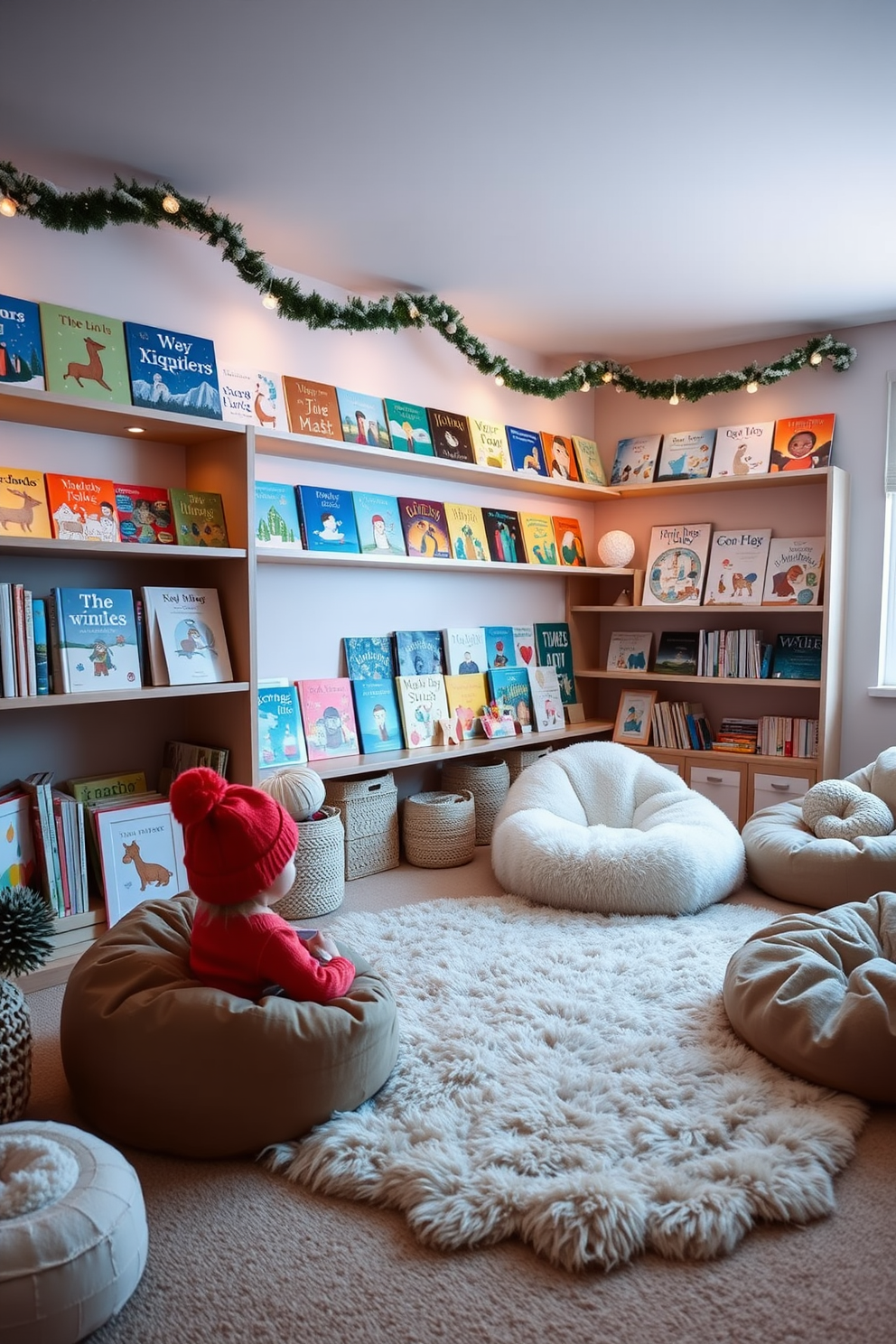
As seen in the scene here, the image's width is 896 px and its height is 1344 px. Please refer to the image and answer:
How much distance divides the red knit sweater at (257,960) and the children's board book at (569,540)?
10.6 ft

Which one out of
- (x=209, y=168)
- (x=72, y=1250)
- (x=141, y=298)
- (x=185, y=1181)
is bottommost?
(x=185, y=1181)

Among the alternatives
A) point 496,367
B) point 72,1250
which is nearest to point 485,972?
point 72,1250

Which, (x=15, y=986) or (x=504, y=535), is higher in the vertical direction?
(x=504, y=535)

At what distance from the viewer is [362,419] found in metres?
3.77

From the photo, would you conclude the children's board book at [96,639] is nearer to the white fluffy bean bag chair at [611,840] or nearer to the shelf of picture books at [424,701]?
the shelf of picture books at [424,701]

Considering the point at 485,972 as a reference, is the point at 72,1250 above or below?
above

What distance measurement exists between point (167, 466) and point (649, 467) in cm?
267

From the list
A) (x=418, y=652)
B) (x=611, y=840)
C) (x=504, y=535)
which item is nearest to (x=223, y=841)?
(x=611, y=840)

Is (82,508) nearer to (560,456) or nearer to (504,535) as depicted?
(504,535)

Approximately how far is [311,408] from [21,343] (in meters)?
1.17

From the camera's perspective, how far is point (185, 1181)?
5.69 feet

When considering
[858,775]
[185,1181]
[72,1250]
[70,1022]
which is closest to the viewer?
[72,1250]

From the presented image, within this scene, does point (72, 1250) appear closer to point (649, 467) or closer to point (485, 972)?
point (485, 972)

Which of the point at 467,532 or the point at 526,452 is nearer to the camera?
the point at 467,532
